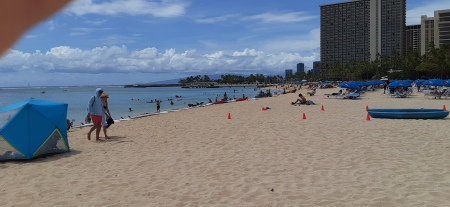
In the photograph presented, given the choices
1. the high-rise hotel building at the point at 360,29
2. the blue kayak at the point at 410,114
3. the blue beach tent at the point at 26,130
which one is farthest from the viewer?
the high-rise hotel building at the point at 360,29

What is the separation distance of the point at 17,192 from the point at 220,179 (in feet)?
11.2

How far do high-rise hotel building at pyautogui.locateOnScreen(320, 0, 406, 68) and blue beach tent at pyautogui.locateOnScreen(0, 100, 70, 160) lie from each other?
5418 inches

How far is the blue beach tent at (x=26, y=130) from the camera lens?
902cm

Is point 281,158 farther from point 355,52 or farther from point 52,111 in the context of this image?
point 355,52

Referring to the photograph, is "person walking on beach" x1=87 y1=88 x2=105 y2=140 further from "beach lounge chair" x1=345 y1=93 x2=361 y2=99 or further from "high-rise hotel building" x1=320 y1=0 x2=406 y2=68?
"high-rise hotel building" x1=320 y1=0 x2=406 y2=68

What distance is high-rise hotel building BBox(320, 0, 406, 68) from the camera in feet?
A: 470

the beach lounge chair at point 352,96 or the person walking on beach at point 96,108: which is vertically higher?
the person walking on beach at point 96,108

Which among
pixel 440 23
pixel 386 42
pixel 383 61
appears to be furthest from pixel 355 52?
pixel 383 61

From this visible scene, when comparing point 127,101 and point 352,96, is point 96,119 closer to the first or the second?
point 352,96

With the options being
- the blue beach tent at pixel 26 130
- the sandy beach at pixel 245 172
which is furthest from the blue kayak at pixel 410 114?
Result: the blue beach tent at pixel 26 130

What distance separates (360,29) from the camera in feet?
536

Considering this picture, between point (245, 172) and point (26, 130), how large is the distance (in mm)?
5318

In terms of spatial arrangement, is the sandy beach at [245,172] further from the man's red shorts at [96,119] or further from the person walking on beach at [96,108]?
the person walking on beach at [96,108]

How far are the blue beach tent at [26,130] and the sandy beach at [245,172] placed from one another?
1.01ft
